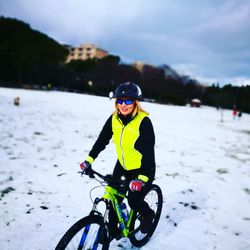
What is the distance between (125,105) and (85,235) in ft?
4.88

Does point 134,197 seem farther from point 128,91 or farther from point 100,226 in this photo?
point 128,91

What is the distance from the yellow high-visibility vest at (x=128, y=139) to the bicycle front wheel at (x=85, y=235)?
0.81 metres

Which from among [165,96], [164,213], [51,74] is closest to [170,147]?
[164,213]

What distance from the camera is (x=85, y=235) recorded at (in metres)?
2.45

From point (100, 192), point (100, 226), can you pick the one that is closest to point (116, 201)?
point (100, 226)

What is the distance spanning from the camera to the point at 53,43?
155ft

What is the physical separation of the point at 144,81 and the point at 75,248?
62850 millimetres

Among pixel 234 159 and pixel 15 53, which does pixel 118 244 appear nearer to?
pixel 234 159

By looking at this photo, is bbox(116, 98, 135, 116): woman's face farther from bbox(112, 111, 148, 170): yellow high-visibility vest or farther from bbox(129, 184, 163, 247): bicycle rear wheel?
bbox(129, 184, 163, 247): bicycle rear wheel

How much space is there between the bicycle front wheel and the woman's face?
1.23 m

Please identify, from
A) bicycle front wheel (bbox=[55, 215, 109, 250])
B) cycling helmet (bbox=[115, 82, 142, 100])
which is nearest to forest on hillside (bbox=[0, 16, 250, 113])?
cycling helmet (bbox=[115, 82, 142, 100])

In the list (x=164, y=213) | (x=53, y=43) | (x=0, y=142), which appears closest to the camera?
(x=164, y=213)

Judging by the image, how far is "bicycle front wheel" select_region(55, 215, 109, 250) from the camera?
230 centimetres

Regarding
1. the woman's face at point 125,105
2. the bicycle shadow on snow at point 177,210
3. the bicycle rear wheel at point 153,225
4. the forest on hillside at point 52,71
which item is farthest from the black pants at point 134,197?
the forest on hillside at point 52,71
